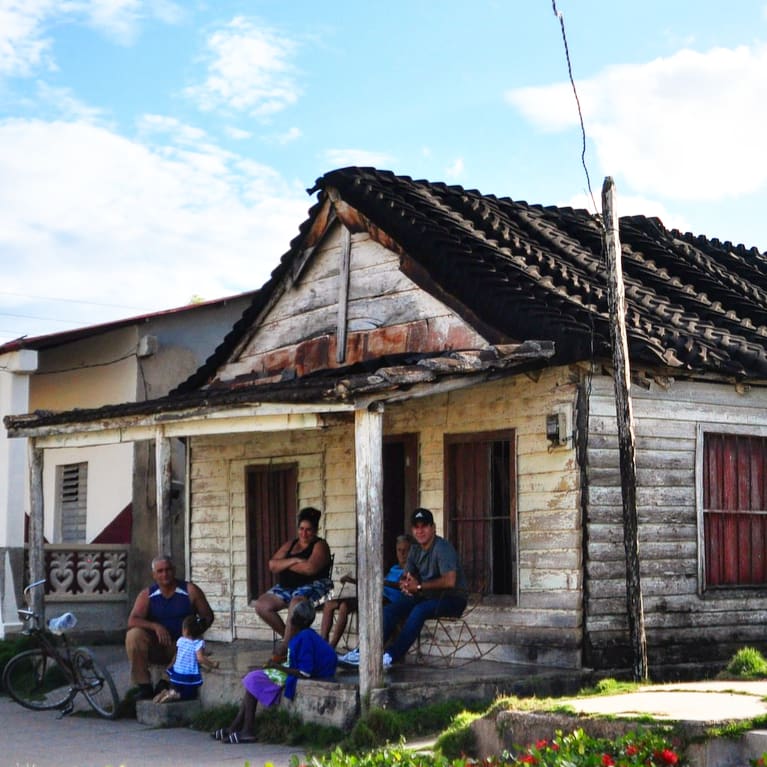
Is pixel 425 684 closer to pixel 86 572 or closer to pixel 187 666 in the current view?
pixel 187 666

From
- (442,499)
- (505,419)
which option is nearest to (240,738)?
(442,499)

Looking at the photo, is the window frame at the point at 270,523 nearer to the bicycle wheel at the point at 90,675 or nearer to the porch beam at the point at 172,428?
the porch beam at the point at 172,428

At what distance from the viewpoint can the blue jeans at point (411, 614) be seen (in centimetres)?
1105

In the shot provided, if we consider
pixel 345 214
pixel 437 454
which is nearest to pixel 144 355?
pixel 345 214

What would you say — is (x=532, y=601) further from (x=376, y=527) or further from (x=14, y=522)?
(x=14, y=522)

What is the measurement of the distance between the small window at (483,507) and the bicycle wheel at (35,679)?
4.19m

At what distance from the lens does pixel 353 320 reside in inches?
547

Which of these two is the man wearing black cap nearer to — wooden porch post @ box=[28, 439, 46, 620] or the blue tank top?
the blue tank top

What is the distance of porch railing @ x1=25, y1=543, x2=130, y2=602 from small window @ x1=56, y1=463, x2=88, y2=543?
1.93 m

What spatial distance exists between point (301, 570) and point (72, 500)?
8.04 meters

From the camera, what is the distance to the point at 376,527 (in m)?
10.2

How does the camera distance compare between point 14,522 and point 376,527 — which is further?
point 14,522

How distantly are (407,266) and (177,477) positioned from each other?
6.07m

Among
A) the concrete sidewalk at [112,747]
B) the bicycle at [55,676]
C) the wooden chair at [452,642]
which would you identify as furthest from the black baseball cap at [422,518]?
the bicycle at [55,676]
